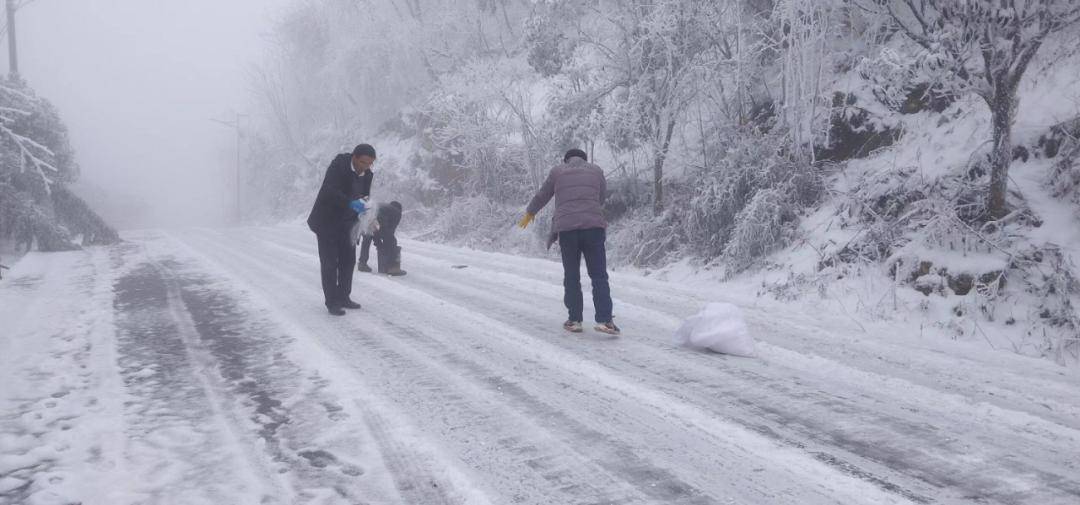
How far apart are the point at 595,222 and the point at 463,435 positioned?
111 inches

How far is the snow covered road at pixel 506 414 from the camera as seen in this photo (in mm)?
2666

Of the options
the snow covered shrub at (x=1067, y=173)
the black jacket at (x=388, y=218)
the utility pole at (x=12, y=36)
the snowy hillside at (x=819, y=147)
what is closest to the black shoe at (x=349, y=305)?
the black jacket at (x=388, y=218)

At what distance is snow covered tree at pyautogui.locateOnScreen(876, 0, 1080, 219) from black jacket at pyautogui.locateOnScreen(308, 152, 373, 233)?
6.39 m

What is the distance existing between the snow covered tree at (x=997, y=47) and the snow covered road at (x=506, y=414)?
269 centimetres

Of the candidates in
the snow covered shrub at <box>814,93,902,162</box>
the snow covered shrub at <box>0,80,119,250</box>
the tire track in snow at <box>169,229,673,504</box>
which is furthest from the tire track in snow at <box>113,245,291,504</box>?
the snow covered shrub at <box>0,80,119,250</box>

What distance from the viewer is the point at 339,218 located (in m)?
6.75

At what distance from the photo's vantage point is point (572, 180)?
18.6 feet

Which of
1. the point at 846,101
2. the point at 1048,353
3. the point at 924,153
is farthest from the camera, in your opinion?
the point at 846,101

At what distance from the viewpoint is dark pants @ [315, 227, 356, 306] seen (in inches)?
259

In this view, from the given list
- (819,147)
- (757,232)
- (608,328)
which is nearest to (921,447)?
(608,328)

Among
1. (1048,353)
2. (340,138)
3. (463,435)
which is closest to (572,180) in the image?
(463,435)

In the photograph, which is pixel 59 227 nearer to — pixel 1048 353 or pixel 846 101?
pixel 846 101

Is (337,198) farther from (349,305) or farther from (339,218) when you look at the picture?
(349,305)

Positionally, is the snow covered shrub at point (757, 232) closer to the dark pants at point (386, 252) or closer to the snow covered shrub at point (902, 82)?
the snow covered shrub at point (902, 82)
